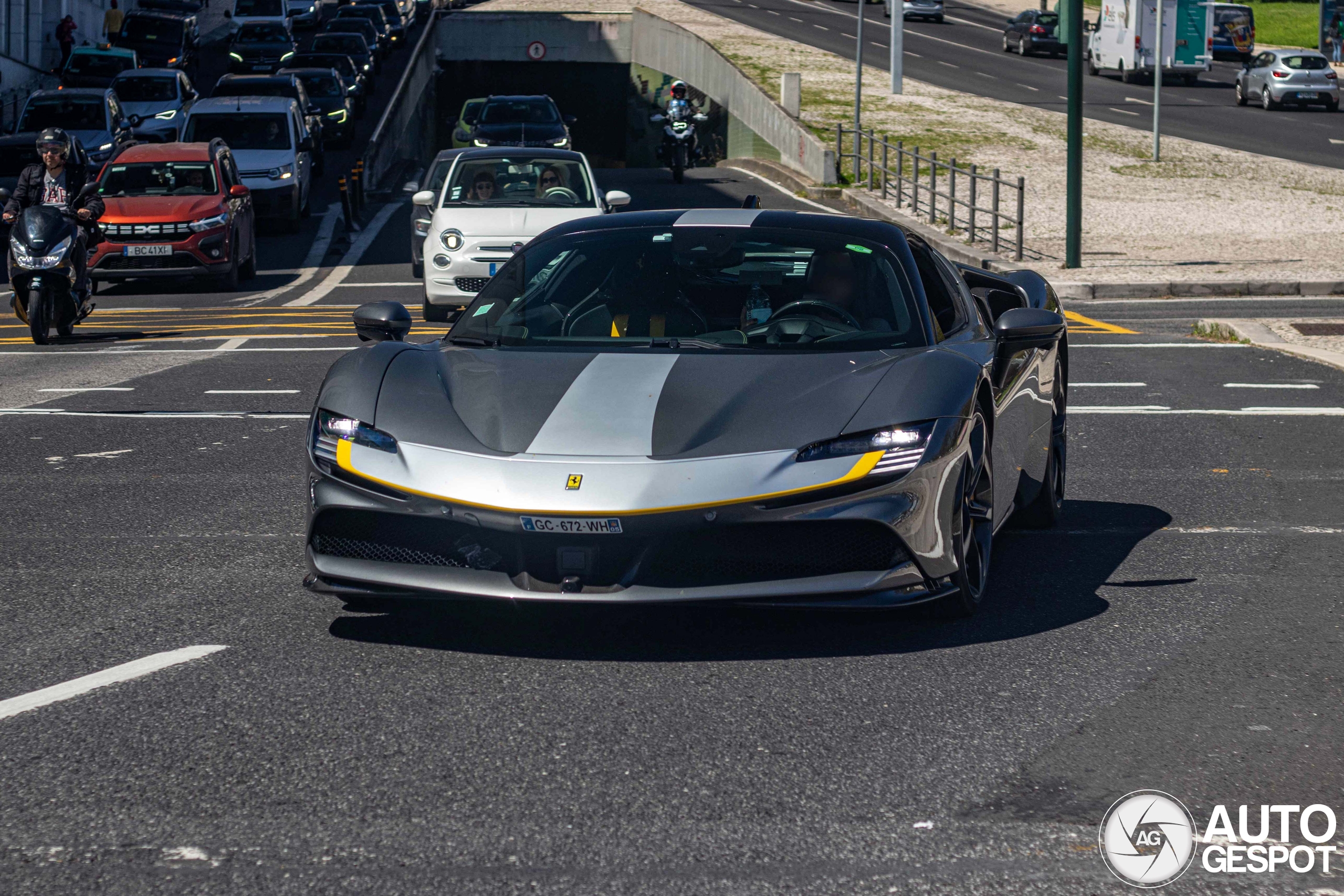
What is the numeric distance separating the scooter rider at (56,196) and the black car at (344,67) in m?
31.0

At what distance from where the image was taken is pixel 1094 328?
16703mm

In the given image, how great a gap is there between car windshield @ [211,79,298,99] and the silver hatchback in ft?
92.1

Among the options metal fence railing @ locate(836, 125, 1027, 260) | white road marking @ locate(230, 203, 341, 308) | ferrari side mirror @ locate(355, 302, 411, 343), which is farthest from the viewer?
metal fence railing @ locate(836, 125, 1027, 260)

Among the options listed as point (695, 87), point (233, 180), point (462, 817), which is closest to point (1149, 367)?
point (462, 817)

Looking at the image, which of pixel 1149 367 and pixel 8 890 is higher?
pixel 8 890

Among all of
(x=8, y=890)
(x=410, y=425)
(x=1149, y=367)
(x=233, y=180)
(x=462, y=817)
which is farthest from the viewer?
(x=233, y=180)

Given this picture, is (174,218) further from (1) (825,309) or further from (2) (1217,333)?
(1) (825,309)

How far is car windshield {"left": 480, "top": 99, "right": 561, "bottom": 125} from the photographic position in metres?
30.8

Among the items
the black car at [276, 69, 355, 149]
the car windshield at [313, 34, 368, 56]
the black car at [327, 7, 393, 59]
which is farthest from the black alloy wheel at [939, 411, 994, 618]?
the black car at [327, 7, 393, 59]

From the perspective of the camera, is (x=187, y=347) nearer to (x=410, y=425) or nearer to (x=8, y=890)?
(x=410, y=425)

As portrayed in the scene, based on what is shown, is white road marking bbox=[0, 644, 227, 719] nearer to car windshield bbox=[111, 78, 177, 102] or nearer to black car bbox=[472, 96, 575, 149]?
black car bbox=[472, 96, 575, 149]

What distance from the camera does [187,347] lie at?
15.1 m

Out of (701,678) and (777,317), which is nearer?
(701,678)

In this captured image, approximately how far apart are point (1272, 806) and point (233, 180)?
1983 cm
